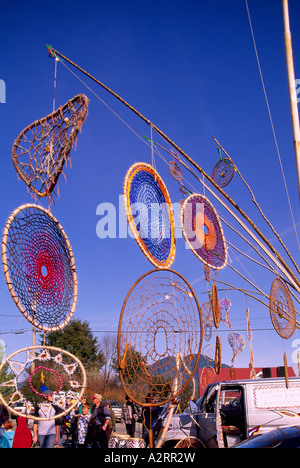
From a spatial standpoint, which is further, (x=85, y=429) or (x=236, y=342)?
(x=236, y=342)

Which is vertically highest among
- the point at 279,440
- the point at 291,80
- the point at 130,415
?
the point at 291,80

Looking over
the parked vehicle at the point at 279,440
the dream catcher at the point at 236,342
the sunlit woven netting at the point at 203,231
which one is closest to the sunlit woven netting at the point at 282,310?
the sunlit woven netting at the point at 203,231

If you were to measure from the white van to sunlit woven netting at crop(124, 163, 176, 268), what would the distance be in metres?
3.19

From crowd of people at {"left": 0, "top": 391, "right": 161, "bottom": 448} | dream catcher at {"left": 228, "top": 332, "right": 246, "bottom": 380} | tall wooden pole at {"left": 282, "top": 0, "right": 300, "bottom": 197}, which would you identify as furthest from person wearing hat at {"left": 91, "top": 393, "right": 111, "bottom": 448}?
dream catcher at {"left": 228, "top": 332, "right": 246, "bottom": 380}

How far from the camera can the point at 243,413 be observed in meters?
8.84

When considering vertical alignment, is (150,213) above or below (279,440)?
above

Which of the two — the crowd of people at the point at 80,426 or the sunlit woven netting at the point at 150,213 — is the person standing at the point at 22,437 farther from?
the sunlit woven netting at the point at 150,213

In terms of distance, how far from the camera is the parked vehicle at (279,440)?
15.4 ft

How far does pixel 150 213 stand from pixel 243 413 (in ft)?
14.6

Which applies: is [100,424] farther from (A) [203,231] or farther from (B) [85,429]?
(A) [203,231]

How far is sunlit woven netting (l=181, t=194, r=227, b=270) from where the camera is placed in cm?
994

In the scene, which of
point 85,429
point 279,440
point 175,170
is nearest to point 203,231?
point 175,170
